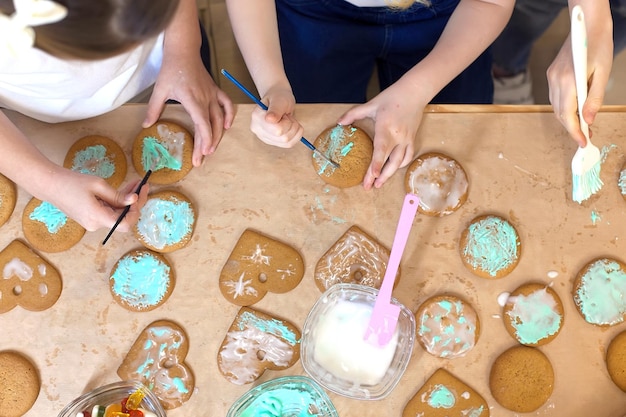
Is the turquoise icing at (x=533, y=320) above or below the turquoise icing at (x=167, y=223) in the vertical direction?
above

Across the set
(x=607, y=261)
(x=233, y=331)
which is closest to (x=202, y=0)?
(x=233, y=331)

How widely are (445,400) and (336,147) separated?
1.41ft

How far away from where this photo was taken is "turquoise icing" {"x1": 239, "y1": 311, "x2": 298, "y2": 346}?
839 millimetres

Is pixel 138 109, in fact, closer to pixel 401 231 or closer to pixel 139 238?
pixel 139 238

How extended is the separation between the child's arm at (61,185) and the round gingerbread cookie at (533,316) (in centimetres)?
61

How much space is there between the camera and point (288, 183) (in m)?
0.88

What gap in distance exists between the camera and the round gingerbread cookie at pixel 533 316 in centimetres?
83

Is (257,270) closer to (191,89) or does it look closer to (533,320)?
(191,89)

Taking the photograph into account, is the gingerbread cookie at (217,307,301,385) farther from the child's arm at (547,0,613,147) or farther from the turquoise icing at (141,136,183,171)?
the child's arm at (547,0,613,147)

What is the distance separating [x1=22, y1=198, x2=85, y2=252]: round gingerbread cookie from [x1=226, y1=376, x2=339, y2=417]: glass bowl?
37cm

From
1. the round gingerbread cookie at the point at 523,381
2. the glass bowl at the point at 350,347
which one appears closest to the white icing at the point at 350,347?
the glass bowl at the point at 350,347

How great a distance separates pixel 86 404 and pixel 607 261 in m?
0.83

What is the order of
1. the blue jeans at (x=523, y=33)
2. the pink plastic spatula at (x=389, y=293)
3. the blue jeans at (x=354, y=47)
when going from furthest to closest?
the blue jeans at (x=523, y=33)
the blue jeans at (x=354, y=47)
the pink plastic spatula at (x=389, y=293)

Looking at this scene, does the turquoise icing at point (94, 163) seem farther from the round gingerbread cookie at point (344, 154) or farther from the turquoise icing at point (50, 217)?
the round gingerbread cookie at point (344, 154)
